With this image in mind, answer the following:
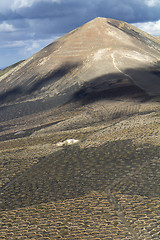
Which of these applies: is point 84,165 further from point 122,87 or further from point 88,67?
point 88,67

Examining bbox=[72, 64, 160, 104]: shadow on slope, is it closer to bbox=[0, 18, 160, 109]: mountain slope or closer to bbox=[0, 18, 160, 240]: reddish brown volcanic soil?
bbox=[0, 18, 160, 109]: mountain slope

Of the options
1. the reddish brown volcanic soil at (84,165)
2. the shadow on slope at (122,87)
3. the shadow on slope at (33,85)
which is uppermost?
the shadow on slope at (33,85)

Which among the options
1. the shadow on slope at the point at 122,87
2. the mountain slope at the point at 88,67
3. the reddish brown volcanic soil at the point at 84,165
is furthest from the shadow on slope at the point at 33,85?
the shadow on slope at the point at 122,87

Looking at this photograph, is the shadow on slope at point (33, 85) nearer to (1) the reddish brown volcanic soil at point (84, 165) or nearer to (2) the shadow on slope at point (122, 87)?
(1) the reddish brown volcanic soil at point (84, 165)

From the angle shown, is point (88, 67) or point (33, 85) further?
point (33, 85)

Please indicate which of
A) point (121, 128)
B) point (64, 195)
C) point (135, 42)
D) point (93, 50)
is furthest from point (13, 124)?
point (135, 42)

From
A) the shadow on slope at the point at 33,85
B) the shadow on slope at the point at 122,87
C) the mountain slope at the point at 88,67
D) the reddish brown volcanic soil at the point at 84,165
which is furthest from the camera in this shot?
the shadow on slope at the point at 33,85

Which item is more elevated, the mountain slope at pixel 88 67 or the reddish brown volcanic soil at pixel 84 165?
the mountain slope at pixel 88 67

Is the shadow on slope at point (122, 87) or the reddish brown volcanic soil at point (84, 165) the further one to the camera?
the shadow on slope at point (122, 87)

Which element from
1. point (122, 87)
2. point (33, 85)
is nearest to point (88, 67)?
point (33, 85)

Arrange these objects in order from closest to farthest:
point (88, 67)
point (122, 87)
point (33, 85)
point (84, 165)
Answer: point (84, 165) < point (122, 87) < point (88, 67) < point (33, 85)

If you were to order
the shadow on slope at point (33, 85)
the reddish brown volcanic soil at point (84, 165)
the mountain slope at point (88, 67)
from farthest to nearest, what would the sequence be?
the shadow on slope at point (33, 85), the mountain slope at point (88, 67), the reddish brown volcanic soil at point (84, 165)

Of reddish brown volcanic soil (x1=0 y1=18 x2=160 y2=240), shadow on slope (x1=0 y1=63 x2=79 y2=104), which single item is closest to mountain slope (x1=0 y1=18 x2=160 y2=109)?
shadow on slope (x1=0 y1=63 x2=79 y2=104)

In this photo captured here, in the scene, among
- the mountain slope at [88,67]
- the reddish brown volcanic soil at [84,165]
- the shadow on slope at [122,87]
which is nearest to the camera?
the reddish brown volcanic soil at [84,165]
